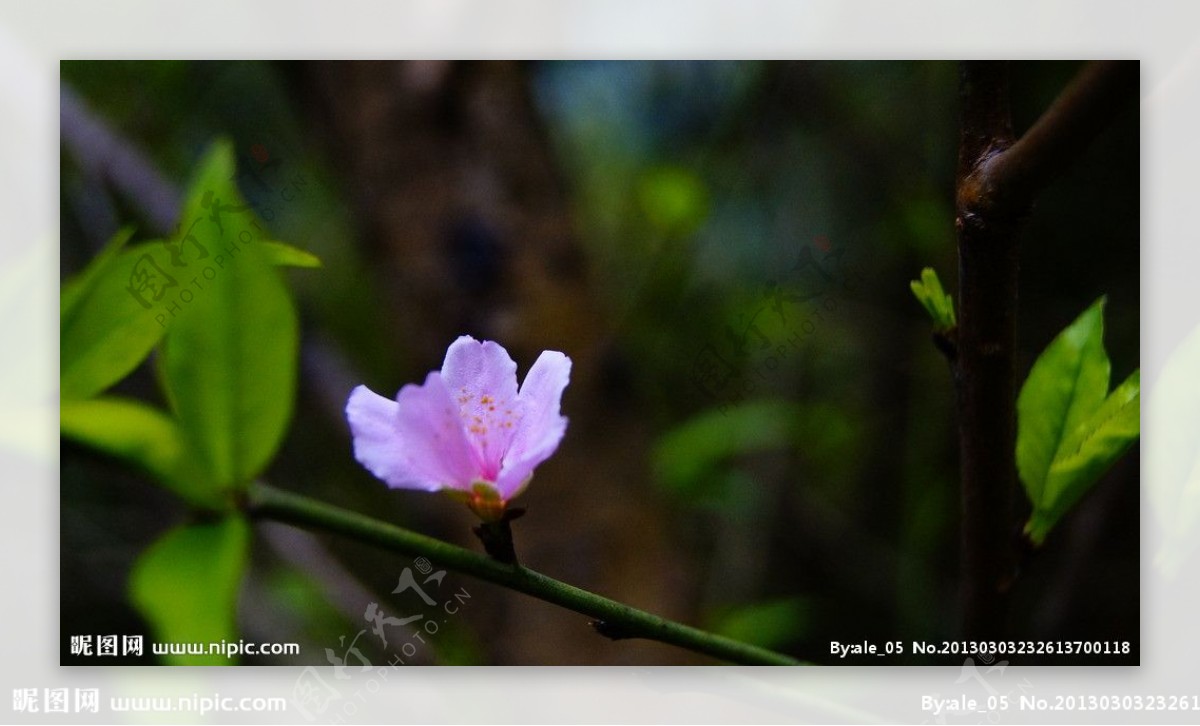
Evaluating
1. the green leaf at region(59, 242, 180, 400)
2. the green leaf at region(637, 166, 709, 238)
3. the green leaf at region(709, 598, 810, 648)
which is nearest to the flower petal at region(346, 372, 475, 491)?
the green leaf at region(59, 242, 180, 400)

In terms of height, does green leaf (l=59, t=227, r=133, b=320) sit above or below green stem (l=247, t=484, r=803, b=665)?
above

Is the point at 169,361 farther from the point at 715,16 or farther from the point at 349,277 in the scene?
the point at 349,277

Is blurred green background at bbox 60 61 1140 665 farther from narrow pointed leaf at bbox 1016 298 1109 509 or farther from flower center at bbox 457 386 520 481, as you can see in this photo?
flower center at bbox 457 386 520 481

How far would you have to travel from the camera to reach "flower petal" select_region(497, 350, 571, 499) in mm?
480

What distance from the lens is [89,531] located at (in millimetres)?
1068

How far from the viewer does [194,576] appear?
528 millimetres

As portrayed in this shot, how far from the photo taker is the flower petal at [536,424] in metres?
0.48

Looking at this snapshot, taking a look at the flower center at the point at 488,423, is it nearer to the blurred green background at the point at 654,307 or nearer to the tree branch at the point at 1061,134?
the tree branch at the point at 1061,134

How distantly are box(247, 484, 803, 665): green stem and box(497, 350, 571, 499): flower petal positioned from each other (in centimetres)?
4

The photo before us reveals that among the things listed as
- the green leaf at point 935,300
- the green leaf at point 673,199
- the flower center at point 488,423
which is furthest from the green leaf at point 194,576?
the green leaf at point 673,199

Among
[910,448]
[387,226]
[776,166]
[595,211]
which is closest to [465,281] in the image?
[387,226]

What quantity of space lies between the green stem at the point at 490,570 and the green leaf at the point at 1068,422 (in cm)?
20

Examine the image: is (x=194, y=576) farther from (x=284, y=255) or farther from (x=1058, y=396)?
(x=1058, y=396)

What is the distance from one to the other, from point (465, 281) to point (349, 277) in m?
0.30
